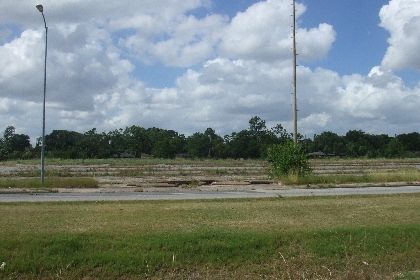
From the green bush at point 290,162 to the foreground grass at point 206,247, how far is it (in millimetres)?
16571

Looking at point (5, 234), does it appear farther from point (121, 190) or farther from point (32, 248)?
point (121, 190)

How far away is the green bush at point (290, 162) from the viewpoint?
2856 centimetres

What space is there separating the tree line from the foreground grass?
97521 mm

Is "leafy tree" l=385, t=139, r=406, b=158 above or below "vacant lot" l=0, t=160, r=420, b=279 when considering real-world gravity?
above

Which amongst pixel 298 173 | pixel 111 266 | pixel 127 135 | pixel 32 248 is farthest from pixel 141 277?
pixel 127 135

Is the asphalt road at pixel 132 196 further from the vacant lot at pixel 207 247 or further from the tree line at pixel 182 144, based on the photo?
the tree line at pixel 182 144

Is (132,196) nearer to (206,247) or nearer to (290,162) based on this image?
(206,247)

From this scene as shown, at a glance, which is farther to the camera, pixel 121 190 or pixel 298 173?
pixel 298 173

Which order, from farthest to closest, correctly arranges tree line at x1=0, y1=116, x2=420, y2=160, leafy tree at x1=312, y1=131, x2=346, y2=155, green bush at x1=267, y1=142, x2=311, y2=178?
leafy tree at x1=312, y1=131, x2=346, y2=155 < tree line at x1=0, y1=116, x2=420, y2=160 < green bush at x1=267, y1=142, x2=311, y2=178

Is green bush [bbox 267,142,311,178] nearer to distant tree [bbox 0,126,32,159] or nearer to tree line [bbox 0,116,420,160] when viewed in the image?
tree line [bbox 0,116,420,160]

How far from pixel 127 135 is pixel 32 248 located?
401 ft

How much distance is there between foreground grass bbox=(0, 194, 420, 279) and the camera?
8836 millimetres

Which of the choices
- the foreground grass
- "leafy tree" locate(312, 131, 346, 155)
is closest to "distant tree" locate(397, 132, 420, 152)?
"leafy tree" locate(312, 131, 346, 155)

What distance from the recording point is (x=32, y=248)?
909 centimetres
